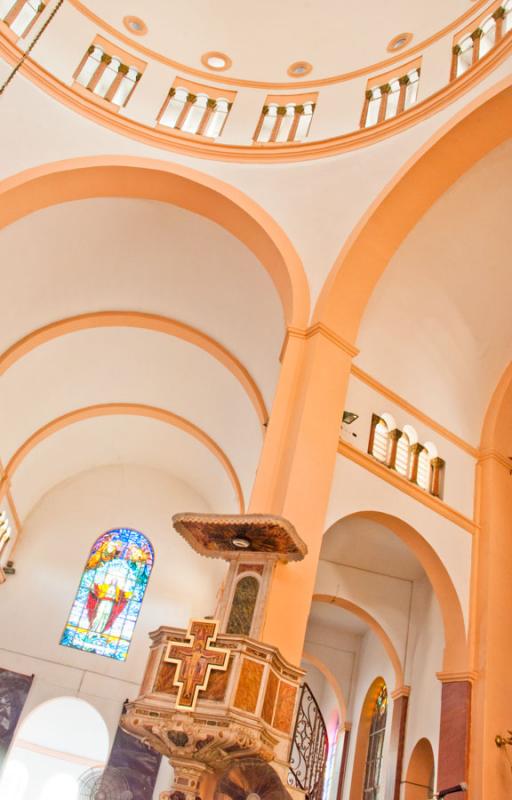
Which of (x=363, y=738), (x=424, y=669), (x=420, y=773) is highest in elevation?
(x=424, y=669)

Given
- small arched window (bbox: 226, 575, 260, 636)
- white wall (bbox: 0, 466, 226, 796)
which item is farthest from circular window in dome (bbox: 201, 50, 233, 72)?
white wall (bbox: 0, 466, 226, 796)

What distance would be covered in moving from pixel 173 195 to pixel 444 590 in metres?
6.76

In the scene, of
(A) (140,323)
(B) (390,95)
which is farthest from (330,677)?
(B) (390,95)

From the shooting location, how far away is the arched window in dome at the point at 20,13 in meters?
10.3

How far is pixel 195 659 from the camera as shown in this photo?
622 cm

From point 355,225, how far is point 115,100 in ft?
14.7

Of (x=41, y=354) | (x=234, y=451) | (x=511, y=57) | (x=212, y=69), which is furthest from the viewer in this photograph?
(x=234, y=451)

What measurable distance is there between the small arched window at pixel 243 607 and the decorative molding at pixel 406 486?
2.39 metres

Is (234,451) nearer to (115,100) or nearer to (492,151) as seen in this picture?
(115,100)

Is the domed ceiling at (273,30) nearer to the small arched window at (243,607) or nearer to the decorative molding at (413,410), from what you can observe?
the decorative molding at (413,410)

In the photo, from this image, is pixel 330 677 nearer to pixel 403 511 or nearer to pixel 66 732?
pixel 403 511

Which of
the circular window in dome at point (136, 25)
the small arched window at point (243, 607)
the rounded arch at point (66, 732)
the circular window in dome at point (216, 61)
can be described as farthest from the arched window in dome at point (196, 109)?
the rounded arch at point (66, 732)

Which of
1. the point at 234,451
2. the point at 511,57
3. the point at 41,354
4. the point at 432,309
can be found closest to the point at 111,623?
the point at 234,451

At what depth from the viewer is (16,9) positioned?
1041cm
